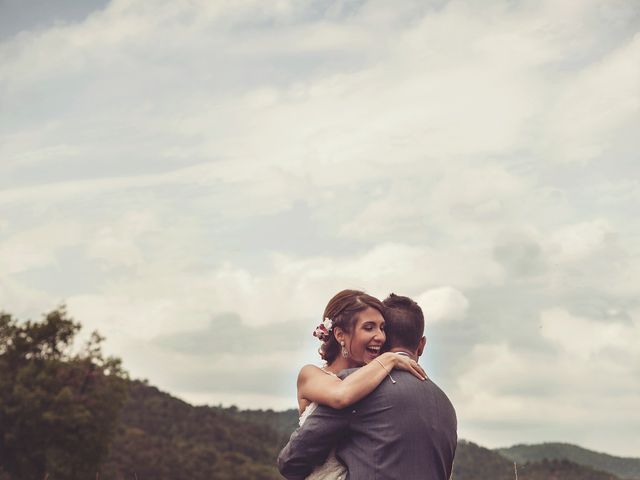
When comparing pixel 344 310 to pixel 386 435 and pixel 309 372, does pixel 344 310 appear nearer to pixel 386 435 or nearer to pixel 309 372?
pixel 309 372

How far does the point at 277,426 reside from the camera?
324 feet

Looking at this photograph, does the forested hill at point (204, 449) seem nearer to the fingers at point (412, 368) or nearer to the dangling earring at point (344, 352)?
the dangling earring at point (344, 352)

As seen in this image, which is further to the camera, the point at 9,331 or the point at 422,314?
the point at 9,331

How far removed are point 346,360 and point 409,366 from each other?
79 cm

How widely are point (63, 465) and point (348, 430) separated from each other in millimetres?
38450

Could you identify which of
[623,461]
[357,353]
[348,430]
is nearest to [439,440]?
[348,430]

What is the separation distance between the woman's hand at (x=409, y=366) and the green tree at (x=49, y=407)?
37.8 metres

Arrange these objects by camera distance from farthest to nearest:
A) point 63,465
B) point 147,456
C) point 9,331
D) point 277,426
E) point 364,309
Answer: point 277,426, point 147,456, point 9,331, point 63,465, point 364,309

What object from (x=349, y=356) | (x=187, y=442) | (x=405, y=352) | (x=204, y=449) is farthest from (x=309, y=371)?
(x=187, y=442)

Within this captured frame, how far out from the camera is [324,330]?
18.8 ft

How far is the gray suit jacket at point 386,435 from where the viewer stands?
4.70 meters

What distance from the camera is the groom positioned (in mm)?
4699

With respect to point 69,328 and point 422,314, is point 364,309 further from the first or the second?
point 69,328

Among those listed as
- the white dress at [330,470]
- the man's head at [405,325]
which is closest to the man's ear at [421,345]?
the man's head at [405,325]
